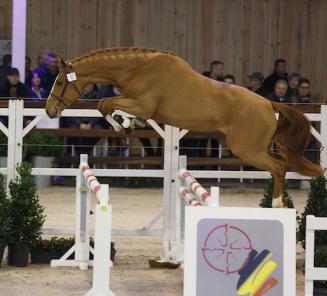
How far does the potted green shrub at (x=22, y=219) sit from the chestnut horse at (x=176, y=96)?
3.53 feet

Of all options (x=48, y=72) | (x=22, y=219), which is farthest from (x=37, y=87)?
(x=22, y=219)

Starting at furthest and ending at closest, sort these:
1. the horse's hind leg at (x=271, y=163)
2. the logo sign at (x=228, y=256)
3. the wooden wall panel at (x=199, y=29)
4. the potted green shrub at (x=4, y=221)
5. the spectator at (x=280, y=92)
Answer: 1. the wooden wall panel at (x=199, y=29)
2. the spectator at (x=280, y=92)
3. the potted green shrub at (x=4, y=221)
4. the horse's hind leg at (x=271, y=163)
5. the logo sign at (x=228, y=256)

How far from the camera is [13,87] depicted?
38.2ft

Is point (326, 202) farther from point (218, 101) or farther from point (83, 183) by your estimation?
point (83, 183)

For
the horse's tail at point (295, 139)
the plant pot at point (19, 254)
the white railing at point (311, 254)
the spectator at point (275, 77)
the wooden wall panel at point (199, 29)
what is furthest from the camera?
the wooden wall panel at point (199, 29)

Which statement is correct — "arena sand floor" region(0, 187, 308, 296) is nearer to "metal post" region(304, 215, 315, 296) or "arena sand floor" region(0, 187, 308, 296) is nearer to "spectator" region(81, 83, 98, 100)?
"metal post" region(304, 215, 315, 296)

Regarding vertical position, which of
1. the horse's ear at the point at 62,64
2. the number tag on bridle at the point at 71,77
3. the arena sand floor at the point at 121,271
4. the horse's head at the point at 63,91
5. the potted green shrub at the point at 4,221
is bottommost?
the arena sand floor at the point at 121,271

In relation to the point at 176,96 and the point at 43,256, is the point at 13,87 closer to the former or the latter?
the point at 43,256

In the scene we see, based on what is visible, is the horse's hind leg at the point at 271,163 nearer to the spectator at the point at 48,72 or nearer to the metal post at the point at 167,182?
the metal post at the point at 167,182

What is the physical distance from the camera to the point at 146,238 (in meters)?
9.83

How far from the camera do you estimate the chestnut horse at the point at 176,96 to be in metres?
7.28

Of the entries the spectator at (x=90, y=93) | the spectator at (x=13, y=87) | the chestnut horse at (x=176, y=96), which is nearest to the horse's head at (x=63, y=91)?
the chestnut horse at (x=176, y=96)

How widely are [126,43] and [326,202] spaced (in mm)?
7439

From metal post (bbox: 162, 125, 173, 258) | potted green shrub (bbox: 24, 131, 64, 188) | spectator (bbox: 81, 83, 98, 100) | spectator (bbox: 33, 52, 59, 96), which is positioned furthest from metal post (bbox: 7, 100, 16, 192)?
spectator (bbox: 33, 52, 59, 96)
